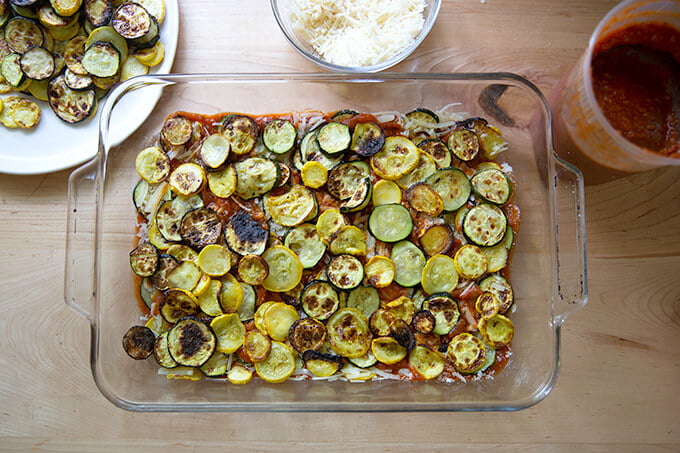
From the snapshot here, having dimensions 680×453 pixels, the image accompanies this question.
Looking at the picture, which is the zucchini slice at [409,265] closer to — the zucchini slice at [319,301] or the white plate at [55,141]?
the zucchini slice at [319,301]

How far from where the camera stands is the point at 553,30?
7.63 feet

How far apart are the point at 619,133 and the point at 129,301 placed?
6.52 feet

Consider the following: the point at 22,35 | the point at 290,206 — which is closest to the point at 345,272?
the point at 290,206

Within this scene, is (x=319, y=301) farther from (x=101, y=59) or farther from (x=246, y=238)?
(x=101, y=59)

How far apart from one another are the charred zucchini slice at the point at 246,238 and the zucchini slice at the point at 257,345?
32cm

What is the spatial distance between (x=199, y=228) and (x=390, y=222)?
2.51ft

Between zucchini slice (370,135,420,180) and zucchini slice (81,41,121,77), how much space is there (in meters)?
1.14

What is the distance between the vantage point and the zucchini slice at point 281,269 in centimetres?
211

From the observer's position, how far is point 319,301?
2.11m

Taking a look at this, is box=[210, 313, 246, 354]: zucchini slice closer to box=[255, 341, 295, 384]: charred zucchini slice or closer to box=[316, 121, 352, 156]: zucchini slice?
box=[255, 341, 295, 384]: charred zucchini slice

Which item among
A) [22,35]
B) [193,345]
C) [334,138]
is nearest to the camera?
[193,345]

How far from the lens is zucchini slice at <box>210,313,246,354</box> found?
2098mm

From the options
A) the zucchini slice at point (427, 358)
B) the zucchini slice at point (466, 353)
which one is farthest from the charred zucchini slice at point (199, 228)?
the zucchini slice at point (466, 353)

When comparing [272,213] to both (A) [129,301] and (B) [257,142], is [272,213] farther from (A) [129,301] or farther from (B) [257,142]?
(A) [129,301]
